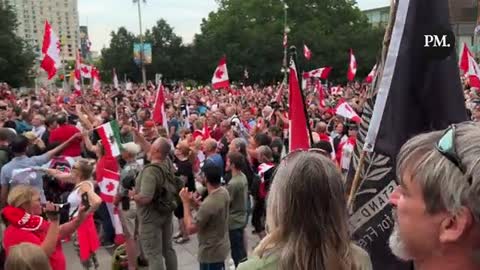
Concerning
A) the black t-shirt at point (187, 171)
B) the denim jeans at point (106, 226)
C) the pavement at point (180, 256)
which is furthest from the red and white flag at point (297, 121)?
the denim jeans at point (106, 226)

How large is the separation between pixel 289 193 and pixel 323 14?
6924cm

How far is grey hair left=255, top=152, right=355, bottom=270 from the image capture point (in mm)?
2115

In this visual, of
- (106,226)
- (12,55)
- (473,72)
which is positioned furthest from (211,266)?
(12,55)

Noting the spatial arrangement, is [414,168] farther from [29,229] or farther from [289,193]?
[29,229]

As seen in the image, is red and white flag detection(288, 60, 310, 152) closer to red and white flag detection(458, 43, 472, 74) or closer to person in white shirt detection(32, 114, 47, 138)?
person in white shirt detection(32, 114, 47, 138)

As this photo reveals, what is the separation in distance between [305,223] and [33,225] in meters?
2.59

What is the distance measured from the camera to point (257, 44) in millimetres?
57312

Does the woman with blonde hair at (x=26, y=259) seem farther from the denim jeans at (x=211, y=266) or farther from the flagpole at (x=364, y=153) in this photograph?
the denim jeans at (x=211, y=266)

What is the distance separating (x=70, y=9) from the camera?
8138 centimetres

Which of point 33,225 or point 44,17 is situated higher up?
point 44,17

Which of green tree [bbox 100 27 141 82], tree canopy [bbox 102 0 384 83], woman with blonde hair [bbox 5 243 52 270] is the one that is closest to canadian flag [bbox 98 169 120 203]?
woman with blonde hair [bbox 5 243 52 270]

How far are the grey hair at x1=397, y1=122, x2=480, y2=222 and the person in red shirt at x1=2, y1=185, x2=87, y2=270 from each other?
3065 mm

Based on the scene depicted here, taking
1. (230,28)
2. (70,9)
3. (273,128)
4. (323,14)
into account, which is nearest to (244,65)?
(230,28)

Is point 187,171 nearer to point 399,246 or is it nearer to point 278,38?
point 399,246
